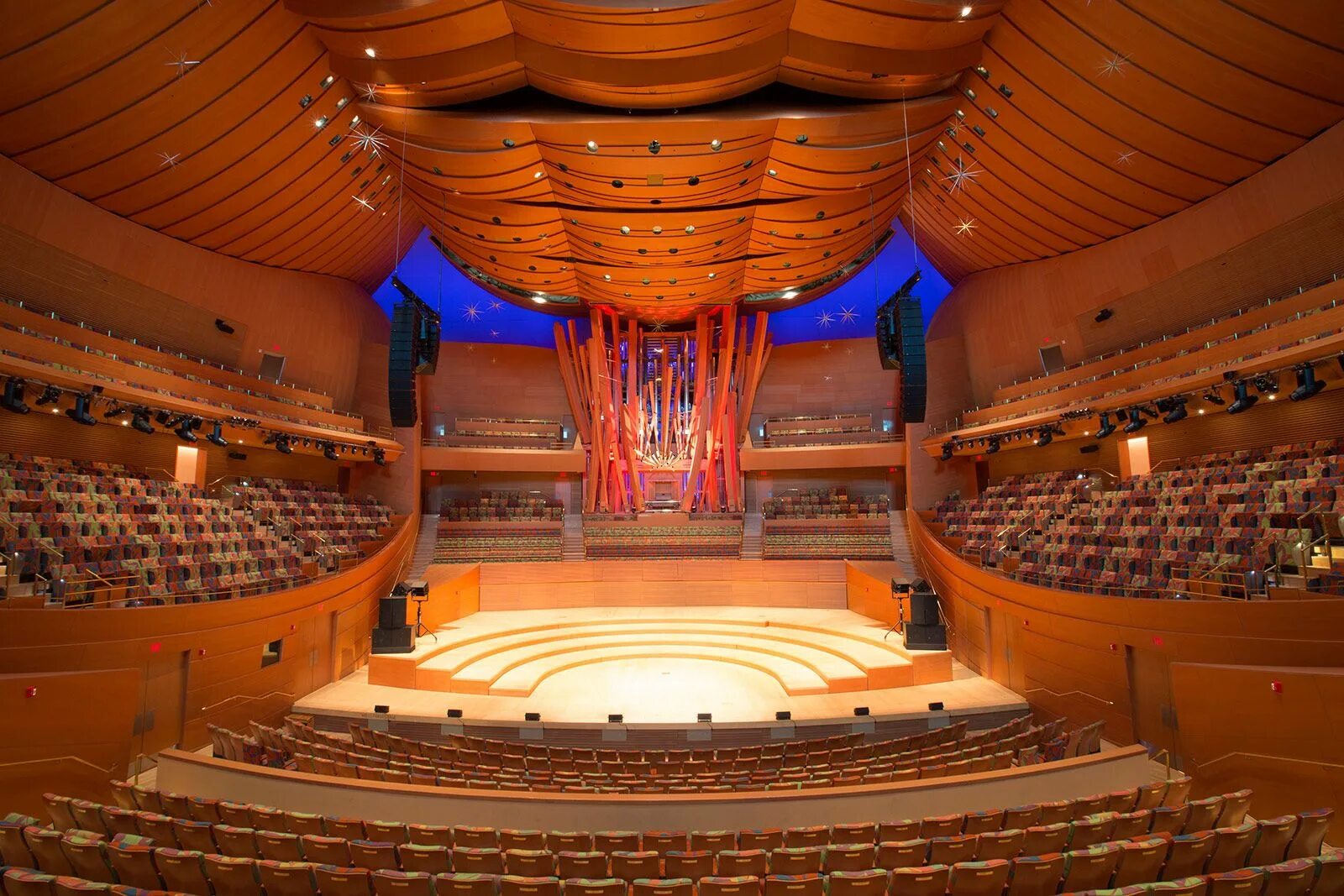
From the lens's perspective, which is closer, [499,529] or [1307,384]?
[1307,384]

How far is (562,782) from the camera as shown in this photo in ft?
17.8

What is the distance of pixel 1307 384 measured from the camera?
28.0 ft

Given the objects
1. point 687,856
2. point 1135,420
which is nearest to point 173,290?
point 687,856

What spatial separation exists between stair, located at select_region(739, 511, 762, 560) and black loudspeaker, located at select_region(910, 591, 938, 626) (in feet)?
19.0

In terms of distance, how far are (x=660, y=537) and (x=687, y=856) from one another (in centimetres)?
1338

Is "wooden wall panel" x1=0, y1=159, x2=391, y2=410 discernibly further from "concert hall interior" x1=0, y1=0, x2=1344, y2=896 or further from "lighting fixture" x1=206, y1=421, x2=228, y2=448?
"lighting fixture" x1=206, y1=421, x2=228, y2=448

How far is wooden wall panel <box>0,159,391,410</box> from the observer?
31.7 feet

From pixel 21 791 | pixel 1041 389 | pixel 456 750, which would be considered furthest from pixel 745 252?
pixel 21 791

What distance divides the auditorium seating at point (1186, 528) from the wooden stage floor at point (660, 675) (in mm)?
2168

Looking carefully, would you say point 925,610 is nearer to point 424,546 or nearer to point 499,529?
point 499,529

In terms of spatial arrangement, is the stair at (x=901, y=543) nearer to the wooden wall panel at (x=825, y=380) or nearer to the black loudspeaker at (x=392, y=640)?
the wooden wall panel at (x=825, y=380)

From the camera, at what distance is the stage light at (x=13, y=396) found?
857 centimetres

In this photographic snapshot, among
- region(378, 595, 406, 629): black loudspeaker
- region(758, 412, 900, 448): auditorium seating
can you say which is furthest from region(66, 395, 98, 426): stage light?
region(758, 412, 900, 448): auditorium seating

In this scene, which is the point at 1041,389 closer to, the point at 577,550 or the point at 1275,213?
the point at 1275,213
